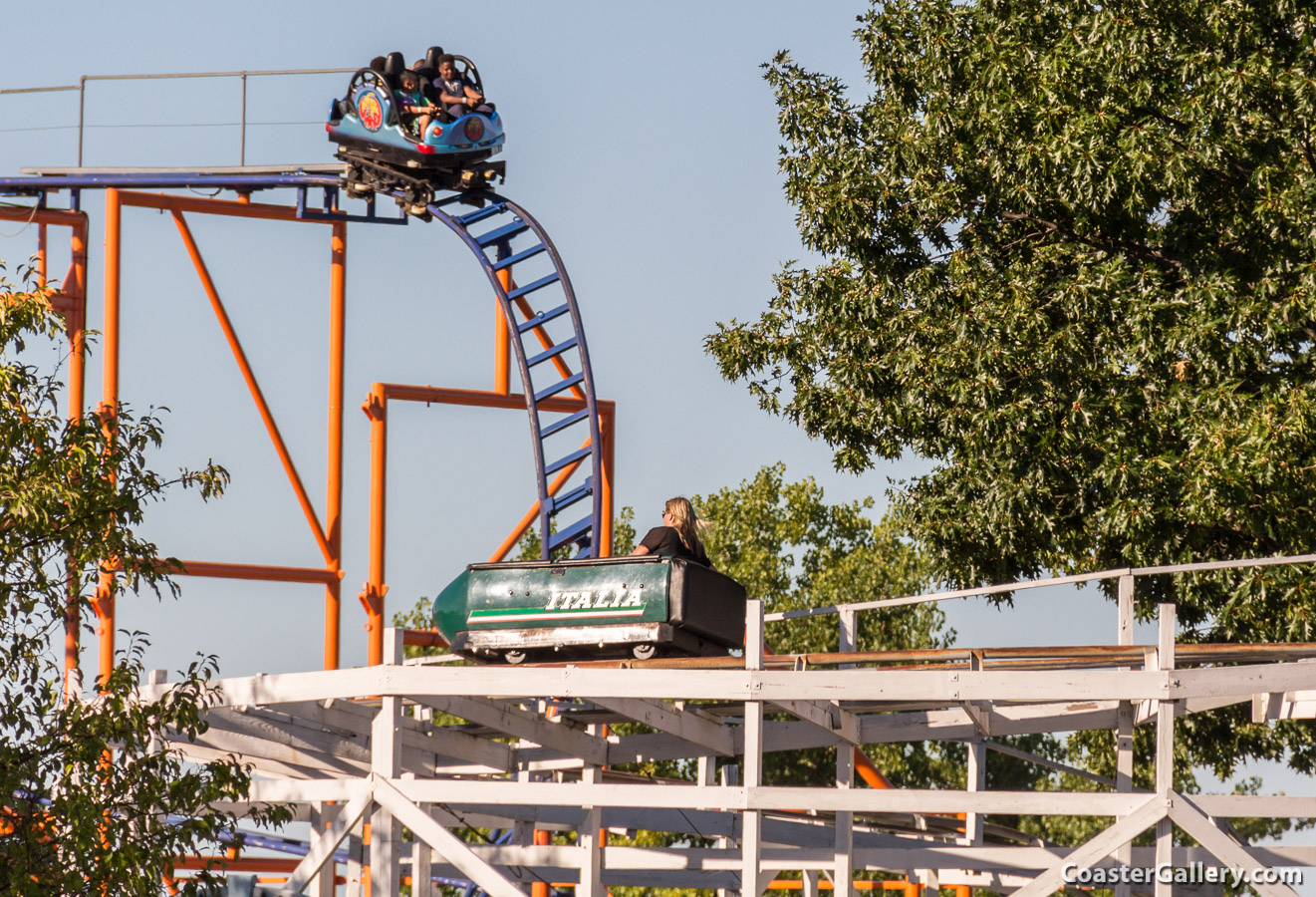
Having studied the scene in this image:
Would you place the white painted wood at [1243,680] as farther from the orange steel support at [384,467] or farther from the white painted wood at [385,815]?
the orange steel support at [384,467]

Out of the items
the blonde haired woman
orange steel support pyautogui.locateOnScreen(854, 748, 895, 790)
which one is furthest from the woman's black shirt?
orange steel support pyautogui.locateOnScreen(854, 748, 895, 790)

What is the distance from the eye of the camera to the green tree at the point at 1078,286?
52.4ft

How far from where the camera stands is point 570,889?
119ft

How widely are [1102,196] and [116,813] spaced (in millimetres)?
9860

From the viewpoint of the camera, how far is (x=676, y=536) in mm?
13266

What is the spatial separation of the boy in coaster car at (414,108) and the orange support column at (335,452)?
1.88m

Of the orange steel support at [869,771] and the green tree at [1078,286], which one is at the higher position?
the green tree at [1078,286]

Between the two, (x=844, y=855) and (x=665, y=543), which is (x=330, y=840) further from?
(x=844, y=855)

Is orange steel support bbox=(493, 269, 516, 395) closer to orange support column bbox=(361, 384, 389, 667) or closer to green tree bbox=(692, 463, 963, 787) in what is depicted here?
orange support column bbox=(361, 384, 389, 667)

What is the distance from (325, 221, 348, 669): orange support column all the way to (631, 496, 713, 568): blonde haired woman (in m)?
7.63

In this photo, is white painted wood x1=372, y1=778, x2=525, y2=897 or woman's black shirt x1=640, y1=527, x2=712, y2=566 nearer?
white painted wood x1=372, y1=778, x2=525, y2=897

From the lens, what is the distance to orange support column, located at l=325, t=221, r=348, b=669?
812 inches

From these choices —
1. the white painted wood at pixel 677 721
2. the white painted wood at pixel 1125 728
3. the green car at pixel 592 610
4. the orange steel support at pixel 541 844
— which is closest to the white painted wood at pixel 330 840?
the white painted wood at pixel 677 721

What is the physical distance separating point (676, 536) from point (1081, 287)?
17.6 feet
